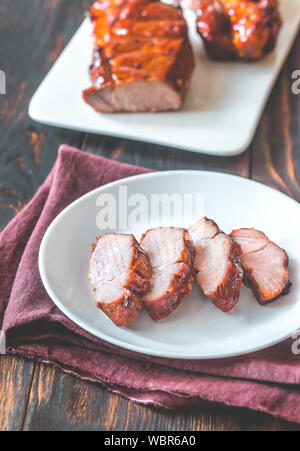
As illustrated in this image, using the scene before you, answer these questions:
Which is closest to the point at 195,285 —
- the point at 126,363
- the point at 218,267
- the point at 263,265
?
the point at 218,267

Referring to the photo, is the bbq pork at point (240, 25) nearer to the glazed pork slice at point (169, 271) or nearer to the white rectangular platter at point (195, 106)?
the white rectangular platter at point (195, 106)

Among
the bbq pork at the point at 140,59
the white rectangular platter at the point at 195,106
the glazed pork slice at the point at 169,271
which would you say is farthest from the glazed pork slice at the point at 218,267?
the bbq pork at the point at 140,59

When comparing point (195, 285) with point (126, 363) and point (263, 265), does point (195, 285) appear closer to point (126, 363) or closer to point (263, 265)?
point (263, 265)

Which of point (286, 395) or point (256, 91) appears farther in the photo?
point (256, 91)

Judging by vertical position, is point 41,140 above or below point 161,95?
below
